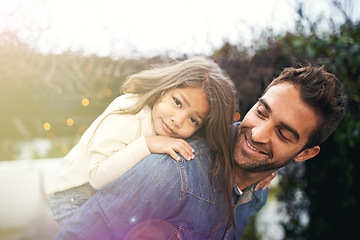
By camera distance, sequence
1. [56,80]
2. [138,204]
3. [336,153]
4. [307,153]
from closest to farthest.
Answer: [138,204], [307,153], [56,80], [336,153]

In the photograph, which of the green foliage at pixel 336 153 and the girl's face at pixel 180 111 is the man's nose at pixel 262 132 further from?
the green foliage at pixel 336 153

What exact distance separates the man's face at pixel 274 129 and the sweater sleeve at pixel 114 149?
538mm

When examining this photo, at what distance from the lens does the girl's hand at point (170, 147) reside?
1.25 metres

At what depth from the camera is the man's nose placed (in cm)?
143

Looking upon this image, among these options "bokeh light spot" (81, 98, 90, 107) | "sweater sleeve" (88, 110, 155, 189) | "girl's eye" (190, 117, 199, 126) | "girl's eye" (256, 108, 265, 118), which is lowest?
"girl's eye" (256, 108, 265, 118)

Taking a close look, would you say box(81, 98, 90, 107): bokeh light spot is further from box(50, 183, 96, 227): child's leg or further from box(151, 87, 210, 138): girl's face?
box(151, 87, 210, 138): girl's face

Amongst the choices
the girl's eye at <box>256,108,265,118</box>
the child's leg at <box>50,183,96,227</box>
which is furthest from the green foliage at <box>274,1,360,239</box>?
the child's leg at <box>50,183,96,227</box>

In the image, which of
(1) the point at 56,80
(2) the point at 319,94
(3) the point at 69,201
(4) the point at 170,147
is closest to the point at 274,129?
(2) the point at 319,94

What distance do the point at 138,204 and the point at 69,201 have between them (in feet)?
1.91

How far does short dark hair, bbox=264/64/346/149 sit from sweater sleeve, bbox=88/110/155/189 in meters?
0.85

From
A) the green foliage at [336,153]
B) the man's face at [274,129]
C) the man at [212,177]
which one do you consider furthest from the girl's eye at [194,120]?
the green foliage at [336,153]

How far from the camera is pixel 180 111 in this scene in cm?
149

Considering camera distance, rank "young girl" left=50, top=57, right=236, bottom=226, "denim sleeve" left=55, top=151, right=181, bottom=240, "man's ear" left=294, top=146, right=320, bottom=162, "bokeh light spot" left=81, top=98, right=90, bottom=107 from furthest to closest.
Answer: "bokeh light spot" left=81, top=98, right=90, bottom=107
"man's ear" left=294, top=146, right=320, bottom=162
"young girl" left=50, top=57, right=236, bottom=226
"denim sleeve" left=55, top=151, right=181, bottom=240

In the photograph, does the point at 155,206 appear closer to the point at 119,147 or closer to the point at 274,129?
the point at 119,147
